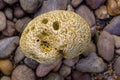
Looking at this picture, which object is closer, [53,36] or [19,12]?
[53,36]

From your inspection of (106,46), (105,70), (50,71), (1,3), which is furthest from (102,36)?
(1,3)

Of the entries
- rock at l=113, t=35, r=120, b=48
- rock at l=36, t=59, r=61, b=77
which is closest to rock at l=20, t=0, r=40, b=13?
rock at l=36, t=59, r=61, b=77

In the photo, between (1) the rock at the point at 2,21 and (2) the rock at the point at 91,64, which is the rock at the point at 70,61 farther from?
(1) the rock at the point at 2,21

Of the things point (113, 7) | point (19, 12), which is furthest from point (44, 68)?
point (113, 7)

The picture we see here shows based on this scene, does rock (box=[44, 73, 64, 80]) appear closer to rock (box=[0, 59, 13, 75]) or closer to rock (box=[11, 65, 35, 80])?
rock (box=[11, 65, 35, 80])

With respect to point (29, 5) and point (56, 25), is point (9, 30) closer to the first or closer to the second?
point (29, 5)

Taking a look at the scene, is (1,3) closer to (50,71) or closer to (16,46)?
(16,46)

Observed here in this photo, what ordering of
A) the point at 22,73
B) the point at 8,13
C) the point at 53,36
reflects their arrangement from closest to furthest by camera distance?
the point at 53,36
the point at 22,73
the point at 8,13
